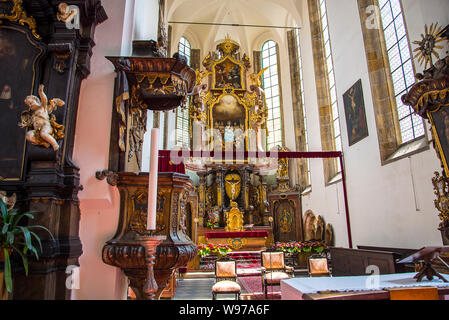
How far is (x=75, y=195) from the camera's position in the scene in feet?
9.40

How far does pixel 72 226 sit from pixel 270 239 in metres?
9.95

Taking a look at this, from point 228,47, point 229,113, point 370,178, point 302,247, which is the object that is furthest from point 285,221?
point 228,47

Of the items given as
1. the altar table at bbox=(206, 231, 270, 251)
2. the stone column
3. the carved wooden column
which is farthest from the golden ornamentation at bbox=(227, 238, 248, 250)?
the stone column

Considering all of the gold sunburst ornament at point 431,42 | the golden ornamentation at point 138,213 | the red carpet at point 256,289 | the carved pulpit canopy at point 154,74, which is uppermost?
the gold sunburst ornament at point 431,42

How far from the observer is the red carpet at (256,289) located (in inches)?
219

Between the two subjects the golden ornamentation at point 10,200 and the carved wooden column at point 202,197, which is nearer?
the golden ornamentation at point 10,200

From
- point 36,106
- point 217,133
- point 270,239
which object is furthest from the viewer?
point 217,133

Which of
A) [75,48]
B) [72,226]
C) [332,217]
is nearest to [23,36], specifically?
[75,48]

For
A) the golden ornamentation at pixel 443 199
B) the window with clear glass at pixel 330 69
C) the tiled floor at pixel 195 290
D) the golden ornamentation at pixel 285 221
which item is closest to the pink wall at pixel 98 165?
the tiled floor at pixel 195 290

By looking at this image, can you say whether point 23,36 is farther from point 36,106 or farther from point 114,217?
point 114,217

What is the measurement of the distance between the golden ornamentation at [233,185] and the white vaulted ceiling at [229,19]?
740cm

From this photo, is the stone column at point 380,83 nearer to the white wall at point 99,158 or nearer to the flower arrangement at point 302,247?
the flower arrangement at point 302,247

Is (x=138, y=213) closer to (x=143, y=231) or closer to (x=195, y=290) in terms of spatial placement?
(x=143, y=231)

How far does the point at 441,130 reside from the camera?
13.3 feet
